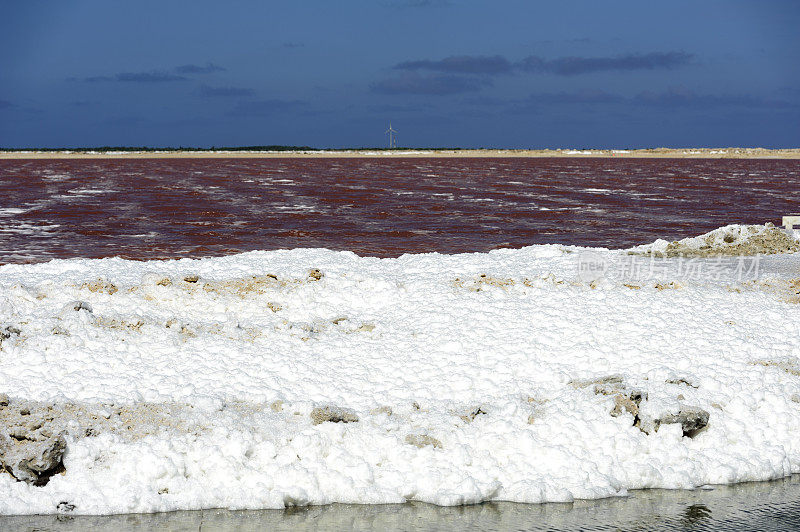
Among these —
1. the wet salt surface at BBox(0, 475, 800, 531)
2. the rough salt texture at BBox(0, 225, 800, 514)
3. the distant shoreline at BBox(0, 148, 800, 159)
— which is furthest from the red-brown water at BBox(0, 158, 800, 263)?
the distant shoreline at BBox(0, 148, 800, 159)

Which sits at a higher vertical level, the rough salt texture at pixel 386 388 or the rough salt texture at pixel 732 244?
the rough salt texture at pixel 732 244

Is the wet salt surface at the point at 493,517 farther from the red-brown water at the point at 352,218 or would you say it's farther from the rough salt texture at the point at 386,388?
the red-brown water at the point at 352,218

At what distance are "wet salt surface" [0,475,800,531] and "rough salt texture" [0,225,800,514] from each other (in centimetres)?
11

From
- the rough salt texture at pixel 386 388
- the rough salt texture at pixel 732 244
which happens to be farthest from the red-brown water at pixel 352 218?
the rough salt texture at pixel 386 388

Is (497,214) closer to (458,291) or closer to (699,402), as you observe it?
(458,291)

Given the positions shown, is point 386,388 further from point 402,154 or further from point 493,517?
point 402,154

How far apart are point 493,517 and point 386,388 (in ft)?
6.92

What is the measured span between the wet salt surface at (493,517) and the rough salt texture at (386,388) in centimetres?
11

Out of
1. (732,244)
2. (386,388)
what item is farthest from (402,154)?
(386,388)

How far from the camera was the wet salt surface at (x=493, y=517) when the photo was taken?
611 cm

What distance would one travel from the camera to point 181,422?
283 inches

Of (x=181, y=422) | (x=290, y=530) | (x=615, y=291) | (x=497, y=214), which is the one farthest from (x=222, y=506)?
(x=497, y=214)

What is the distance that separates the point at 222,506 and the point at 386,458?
54.5 inches

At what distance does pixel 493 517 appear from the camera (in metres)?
6.30
